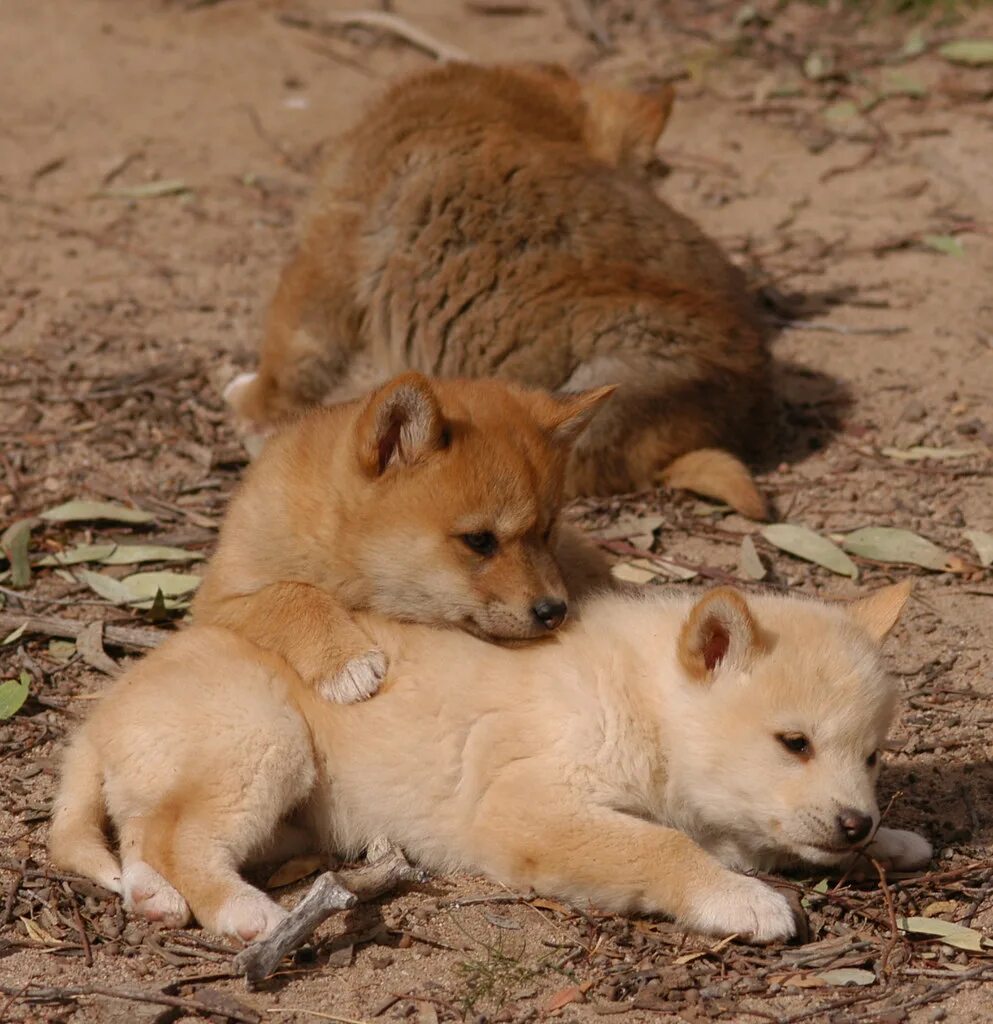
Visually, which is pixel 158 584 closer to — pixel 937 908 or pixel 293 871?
pixel 293 871

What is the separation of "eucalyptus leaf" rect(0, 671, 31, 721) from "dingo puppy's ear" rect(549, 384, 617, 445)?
225 centimetres

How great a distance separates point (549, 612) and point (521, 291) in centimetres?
283

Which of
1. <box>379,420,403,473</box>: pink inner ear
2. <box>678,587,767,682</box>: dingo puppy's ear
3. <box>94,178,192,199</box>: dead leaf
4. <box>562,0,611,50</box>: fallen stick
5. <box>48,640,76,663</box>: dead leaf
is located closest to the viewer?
<box>678,587,767,682</box>: dingo puppy's ear

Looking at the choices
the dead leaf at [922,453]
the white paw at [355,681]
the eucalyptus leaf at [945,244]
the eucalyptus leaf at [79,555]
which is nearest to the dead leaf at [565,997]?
the white paw at [355,681]

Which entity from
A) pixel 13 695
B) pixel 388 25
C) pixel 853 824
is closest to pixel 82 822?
pixel 13 695

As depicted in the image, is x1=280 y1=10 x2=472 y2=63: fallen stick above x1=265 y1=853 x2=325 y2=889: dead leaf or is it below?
above

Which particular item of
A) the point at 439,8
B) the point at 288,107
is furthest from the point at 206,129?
the point at 439,8

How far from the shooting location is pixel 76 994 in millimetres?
4141

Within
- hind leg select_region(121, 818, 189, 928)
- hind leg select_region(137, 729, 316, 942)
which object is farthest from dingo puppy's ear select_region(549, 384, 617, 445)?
hind leg select_region(121, 818, 189, 928)

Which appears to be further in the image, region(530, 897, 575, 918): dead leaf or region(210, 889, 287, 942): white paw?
region(530, 897, 575, 918): dead leaf

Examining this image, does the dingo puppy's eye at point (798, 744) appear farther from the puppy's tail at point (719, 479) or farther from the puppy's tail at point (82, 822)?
the puppy's tail at point (719, 479)

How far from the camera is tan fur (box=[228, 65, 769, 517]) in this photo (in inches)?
288

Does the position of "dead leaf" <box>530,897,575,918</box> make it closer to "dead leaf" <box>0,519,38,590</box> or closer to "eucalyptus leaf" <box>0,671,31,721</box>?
"eucalyptus leaf" <box>0,671,31,721</box>

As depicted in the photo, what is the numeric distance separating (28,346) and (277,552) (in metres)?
3.89
